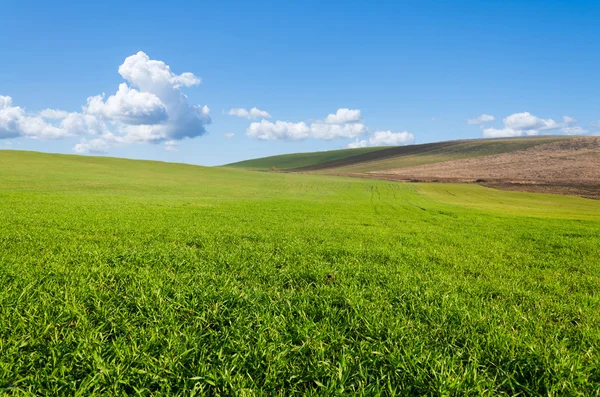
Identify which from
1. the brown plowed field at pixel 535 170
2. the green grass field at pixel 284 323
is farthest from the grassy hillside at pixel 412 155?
the green grass field at pixel 284 323

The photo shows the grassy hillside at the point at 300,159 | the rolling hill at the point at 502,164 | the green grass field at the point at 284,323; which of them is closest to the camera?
the green grass field at the point at 284,323

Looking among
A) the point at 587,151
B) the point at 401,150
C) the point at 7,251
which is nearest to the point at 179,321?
the point at 7,251

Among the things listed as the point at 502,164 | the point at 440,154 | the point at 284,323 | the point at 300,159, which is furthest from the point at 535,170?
the point at 300,159

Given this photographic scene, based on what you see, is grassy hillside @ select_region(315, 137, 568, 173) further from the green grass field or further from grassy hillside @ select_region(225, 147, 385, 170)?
the green grass field

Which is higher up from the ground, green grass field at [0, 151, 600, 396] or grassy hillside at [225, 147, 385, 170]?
grassy hillside at [225, 147, 385, 170]

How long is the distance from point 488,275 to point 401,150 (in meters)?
161

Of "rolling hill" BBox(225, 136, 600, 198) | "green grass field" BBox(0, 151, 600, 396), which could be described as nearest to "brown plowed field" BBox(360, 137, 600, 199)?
"rolling hill" BBox(225, 136, 600, 198)

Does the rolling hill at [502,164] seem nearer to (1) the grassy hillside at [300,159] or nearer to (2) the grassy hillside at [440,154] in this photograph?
(2) the grassy hillside at [440,154]

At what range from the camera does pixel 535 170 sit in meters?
84.2

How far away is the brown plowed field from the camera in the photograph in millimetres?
63656

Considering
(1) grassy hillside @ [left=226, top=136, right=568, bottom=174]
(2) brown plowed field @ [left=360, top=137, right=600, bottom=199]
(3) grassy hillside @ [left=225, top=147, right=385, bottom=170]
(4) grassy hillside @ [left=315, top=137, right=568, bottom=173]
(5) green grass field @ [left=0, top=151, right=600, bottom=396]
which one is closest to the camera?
(5) green grass field @ [left=0, top=151, right=600, bottom=396]

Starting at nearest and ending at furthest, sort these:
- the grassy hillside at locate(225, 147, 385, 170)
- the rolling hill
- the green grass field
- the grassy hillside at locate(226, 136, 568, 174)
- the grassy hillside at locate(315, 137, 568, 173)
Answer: the green grass field
the rolling hill
the grassy hillside at locate(315, 137, 568, 173)
the grassy hillside at locate(226, 136, 568, 174)
the grassy hillside at locate(225, 147, 385, 170)

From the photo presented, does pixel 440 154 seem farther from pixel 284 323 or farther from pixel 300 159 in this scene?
pixel 284 323

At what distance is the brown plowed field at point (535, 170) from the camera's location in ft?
A: 209
